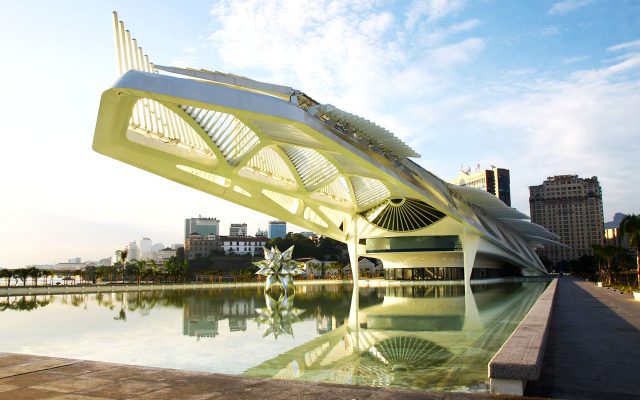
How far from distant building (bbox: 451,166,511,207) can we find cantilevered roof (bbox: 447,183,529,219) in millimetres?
97871

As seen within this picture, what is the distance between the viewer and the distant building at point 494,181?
151 m

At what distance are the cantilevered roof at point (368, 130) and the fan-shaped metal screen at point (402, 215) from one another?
57.8 ft

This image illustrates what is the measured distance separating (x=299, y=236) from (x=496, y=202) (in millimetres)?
51869

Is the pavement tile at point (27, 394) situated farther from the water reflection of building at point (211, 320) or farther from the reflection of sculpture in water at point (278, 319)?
the reflection of sculpture in water at point (278, 319)

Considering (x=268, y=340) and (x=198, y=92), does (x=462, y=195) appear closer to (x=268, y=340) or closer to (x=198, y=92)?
(x=198, y=92)

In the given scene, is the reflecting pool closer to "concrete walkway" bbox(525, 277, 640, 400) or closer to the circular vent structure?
the circular vent structure

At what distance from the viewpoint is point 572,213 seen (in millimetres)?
126375

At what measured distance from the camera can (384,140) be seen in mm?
25234

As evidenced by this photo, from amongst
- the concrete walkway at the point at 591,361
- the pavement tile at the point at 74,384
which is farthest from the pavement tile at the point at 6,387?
the concrete walkway at the point at 591,361

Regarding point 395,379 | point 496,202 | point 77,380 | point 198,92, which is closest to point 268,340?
point 395,379

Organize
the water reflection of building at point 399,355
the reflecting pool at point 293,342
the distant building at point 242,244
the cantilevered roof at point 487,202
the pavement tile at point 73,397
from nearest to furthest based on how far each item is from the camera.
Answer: the pavement tile at point 73,397 → the water reflection of building at point 399,355 → the reflecting pool at point 293,342 → the cantilevered roof at point 487,202 → the distant building at point 242,244

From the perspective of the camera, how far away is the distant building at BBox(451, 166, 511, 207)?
151000mm

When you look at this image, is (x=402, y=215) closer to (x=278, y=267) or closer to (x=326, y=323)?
(x=278, y=267)

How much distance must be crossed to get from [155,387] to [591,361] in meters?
5.50
